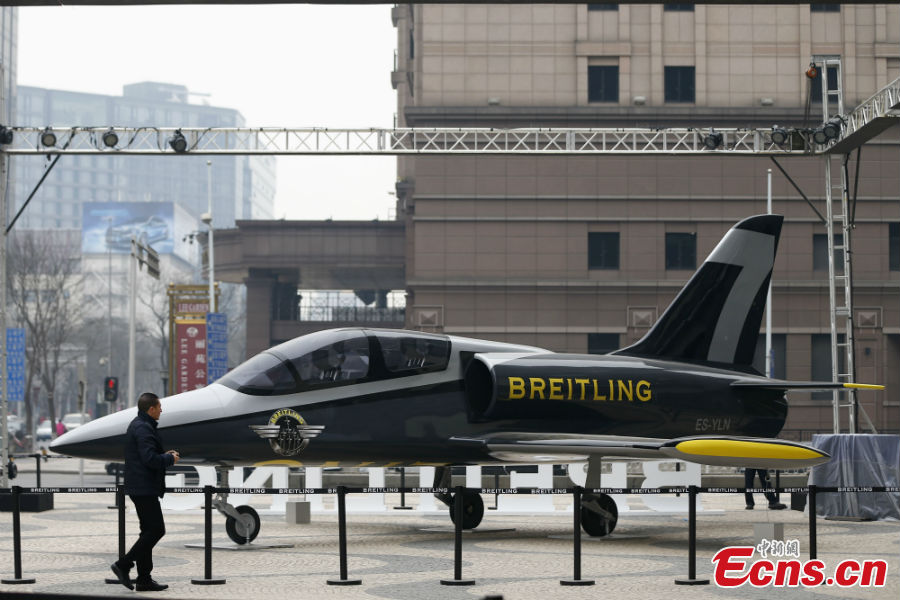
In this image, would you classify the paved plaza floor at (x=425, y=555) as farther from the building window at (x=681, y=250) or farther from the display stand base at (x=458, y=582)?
the building window at (x=681, y=250)

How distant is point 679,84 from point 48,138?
33.3 metres

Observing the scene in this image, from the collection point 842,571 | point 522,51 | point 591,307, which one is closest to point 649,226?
point 591,307

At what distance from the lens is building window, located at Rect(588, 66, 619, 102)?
174 ft

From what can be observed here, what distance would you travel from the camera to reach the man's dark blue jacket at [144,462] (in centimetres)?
1224

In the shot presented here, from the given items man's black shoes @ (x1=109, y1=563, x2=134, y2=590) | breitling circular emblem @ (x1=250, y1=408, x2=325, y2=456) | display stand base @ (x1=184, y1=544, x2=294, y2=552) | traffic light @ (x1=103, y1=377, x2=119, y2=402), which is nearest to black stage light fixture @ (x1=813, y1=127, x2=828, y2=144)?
breitling circular emblem @ (x1=250, y1=408, x2=325, y2=456)

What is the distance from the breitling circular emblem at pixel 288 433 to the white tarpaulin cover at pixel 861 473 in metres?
10.3

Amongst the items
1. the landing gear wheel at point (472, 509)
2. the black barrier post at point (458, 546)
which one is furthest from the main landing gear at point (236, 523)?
the black barrier post at point (458, 546)

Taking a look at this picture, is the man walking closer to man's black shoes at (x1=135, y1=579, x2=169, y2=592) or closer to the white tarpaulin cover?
man's black shoes at (x1=135, y1=579, x2=169, y2=592)

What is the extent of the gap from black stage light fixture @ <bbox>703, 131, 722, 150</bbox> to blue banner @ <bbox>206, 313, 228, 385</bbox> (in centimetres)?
2330

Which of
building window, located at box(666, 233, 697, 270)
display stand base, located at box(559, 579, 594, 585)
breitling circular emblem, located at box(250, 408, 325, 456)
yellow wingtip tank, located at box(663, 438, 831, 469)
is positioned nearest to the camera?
display stand base, located at box(559, 579, 594, 585)

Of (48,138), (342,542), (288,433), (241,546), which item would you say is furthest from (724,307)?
(48,138)

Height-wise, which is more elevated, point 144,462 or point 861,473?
point 144,462

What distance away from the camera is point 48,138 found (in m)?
26.4

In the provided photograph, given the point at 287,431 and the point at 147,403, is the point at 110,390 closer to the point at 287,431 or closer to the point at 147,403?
the point at 287,431
